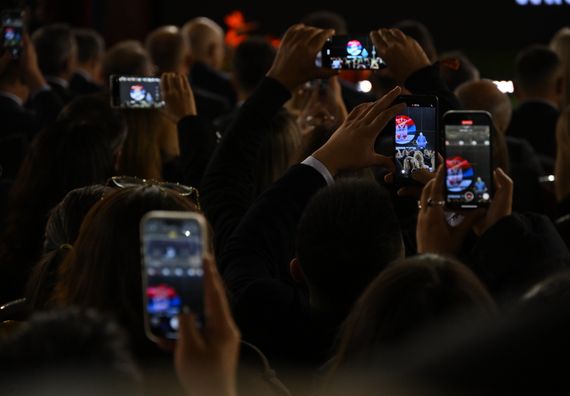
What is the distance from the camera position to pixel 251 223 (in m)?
2.67

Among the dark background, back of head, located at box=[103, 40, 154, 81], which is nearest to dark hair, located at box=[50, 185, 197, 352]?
back of head, located at box=[103, 40, 154, 81]

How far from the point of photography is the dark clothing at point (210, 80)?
8359mm

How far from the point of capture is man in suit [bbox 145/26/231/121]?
22.9 feet

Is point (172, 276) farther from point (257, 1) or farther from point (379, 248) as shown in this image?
point (257, 1)

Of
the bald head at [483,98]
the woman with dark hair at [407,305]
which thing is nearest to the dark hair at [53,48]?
the bald head at [483,98]

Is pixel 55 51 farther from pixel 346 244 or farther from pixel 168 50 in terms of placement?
pixel 346 244

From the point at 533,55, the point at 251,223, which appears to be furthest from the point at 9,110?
→ the point at 251,223

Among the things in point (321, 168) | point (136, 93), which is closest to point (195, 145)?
point (136, 93)

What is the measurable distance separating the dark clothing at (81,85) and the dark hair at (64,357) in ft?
21.3

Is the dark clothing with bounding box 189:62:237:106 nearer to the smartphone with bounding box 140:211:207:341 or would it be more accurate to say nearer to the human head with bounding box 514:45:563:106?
the human head with bounding box 514:45:563:106

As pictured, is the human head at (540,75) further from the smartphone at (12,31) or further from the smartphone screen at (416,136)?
the smartphone screen at (416,136)

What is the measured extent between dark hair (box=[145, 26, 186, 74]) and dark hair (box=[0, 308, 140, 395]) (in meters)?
5.79

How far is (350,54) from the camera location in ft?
11.8

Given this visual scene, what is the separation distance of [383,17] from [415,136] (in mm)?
9392
